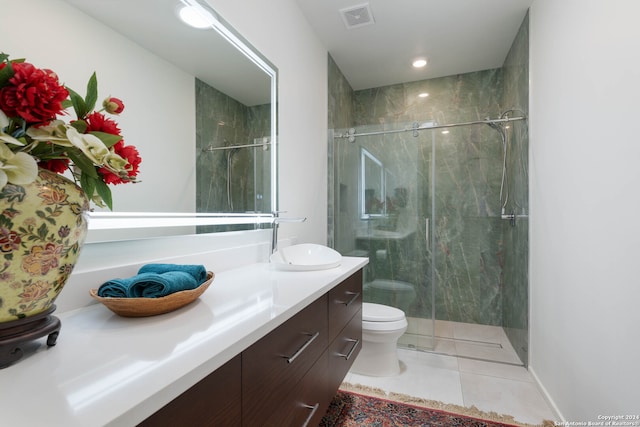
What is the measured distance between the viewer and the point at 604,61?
123 centimetres

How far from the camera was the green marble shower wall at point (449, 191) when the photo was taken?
262 cm

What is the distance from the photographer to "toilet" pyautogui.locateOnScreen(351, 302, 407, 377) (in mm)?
2049

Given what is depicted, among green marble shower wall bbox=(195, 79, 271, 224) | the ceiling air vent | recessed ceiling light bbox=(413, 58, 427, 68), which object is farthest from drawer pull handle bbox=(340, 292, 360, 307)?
recessed ceiling light bbox=(413, 58, 427, 68)

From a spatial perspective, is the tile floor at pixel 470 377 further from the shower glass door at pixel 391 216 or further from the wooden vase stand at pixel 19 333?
the wooden vase stand at pixel 19 333

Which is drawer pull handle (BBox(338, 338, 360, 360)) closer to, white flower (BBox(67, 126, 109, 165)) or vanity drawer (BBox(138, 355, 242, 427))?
vanity drawer (BBox(138, 355, 242, 427))

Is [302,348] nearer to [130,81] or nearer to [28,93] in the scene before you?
[28,93]

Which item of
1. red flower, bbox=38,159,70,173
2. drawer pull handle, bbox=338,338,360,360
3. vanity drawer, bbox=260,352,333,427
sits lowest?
drawer pull handle, bbox=338,338,360,360

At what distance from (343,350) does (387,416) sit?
1.95 ft

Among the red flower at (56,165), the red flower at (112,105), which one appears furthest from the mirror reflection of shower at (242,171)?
the red flower at (56,165)

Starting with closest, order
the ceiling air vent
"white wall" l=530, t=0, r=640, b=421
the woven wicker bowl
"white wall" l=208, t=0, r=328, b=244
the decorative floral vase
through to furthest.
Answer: the decorative floral vase → the woven wicker bowl → "white wall" l=530, t=0, r=640, b=421 → "white wall" l=208, t=0, r=328, b=244 → the ceiling air vent

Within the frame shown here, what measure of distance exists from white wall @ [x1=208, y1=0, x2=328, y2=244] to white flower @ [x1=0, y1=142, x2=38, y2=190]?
47.9 inches

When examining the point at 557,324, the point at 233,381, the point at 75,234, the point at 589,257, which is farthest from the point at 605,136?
the point at 75,234

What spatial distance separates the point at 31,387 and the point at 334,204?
2501 millimetres

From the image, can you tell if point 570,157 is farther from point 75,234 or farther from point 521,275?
point 75,234
